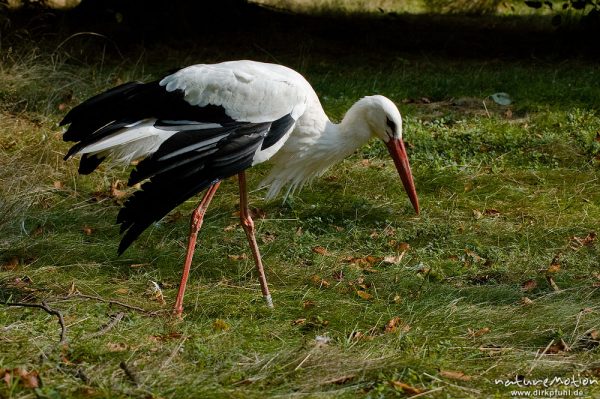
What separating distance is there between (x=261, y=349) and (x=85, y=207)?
7.61ft

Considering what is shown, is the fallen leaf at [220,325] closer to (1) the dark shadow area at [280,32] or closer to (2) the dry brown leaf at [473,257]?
(2) the dry brown leaf at [473,257]

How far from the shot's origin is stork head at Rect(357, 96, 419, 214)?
15.7 ft

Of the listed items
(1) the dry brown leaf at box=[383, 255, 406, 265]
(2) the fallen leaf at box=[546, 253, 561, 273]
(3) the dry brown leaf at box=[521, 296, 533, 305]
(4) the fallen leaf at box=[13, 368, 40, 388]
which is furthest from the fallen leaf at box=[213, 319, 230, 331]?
(2) the fallen leaf at box=[546, 253, 561, 273]

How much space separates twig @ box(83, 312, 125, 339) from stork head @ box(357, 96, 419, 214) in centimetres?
159

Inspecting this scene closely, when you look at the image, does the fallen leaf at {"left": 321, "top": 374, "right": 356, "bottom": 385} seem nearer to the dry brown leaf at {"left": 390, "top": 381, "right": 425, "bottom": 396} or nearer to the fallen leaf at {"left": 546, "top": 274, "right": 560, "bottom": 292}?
the dry brown leaf at {"left": 390, "top": 381, "right": 425, "bottom": 396}

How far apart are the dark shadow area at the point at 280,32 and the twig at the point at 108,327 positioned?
5.11 m

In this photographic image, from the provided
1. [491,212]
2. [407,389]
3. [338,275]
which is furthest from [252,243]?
Answer: [491,212]

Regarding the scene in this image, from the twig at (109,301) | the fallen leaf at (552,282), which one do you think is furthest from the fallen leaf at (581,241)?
the twig at (109,301)

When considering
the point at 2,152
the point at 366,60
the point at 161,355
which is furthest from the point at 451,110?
the point at 161,355

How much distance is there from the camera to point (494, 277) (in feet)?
16.3

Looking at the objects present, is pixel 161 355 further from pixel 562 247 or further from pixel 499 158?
pixel 499 158

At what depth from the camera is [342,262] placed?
514cm

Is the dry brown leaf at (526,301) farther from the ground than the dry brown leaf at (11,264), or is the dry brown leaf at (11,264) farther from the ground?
the dry brown leaf at (526,301)

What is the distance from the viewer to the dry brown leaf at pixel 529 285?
15.6ft
